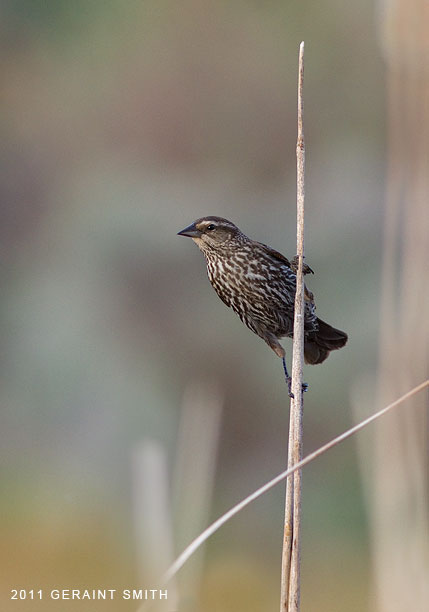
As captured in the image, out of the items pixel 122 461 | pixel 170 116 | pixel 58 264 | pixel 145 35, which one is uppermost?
pixel 145 35

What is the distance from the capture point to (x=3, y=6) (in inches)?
288

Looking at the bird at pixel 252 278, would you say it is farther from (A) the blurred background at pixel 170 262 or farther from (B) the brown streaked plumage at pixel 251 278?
(A) the blurred background at pixel 170 262

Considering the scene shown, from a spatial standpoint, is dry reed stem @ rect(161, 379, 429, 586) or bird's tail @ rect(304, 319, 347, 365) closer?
dry reed stem @ rect(161, 379, 429, 586)

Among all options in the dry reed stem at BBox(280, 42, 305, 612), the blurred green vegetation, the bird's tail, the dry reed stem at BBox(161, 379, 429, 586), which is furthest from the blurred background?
the dry reed stem at BBox(161, 379, 429, 586)

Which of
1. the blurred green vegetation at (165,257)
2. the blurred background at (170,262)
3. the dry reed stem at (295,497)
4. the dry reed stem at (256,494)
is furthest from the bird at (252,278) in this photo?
the blurred green vegetation at (165,257)

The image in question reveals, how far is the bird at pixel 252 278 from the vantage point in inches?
116

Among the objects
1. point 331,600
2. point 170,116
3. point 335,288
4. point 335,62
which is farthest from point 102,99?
point 331,600

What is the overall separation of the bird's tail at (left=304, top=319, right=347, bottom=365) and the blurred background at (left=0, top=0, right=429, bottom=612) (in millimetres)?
2164

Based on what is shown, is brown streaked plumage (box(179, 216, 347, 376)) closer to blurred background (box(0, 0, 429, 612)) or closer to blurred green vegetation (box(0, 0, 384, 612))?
blurred background (box(0, 0, 429, 612))

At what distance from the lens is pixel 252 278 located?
2.95 meters

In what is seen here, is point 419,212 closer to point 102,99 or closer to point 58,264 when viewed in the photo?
point 58,264

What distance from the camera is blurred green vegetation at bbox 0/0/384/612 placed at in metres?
5.82

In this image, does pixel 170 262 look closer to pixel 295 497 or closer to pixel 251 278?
pixel 251 278

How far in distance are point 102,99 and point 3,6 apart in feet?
3.47
